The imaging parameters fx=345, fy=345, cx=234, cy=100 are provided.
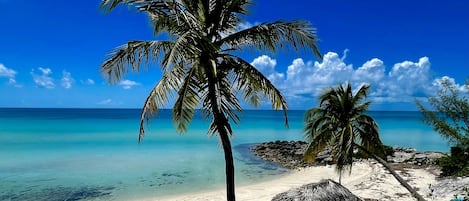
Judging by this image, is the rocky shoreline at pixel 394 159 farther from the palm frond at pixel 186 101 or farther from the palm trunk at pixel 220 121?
the palm frond at pixel 186 101

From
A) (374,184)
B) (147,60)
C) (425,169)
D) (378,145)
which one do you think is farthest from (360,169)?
(147,60)

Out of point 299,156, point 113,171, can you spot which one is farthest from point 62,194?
point 299,156

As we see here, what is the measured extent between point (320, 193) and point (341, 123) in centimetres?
508

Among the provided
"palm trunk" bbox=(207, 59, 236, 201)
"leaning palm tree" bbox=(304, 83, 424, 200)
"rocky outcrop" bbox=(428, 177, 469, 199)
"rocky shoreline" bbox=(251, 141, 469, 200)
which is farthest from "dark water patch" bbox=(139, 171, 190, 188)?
"rocky outcrop" bbox=(428, 177, 469, 199)

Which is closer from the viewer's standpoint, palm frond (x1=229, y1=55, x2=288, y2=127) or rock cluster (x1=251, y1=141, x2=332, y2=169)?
palm frond (x1=229, y1=55, x2=288, y2=127)

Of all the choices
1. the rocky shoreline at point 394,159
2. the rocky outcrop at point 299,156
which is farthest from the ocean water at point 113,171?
the rocky shoreline at point 394,159

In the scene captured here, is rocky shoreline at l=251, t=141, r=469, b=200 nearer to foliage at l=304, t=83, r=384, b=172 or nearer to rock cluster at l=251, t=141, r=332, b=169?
rock cluster at l=251, t=141, r=332, b=169

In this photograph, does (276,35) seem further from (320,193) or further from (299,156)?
(299,156)

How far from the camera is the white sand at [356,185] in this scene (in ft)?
42.3

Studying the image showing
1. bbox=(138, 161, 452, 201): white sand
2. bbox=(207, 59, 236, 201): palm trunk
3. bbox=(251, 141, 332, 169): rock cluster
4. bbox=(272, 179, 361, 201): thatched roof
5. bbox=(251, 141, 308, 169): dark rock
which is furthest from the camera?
bbox=(251, 141, 308, 169): dark rock

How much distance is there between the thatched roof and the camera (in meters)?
7.77

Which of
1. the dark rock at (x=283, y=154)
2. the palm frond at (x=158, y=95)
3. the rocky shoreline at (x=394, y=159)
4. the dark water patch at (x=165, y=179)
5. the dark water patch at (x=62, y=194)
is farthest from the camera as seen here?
the dark rock at (x=283, y=154)

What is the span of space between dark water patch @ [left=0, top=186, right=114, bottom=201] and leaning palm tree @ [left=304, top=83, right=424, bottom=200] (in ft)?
27.8

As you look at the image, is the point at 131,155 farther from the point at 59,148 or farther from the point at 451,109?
the point at 451,109
